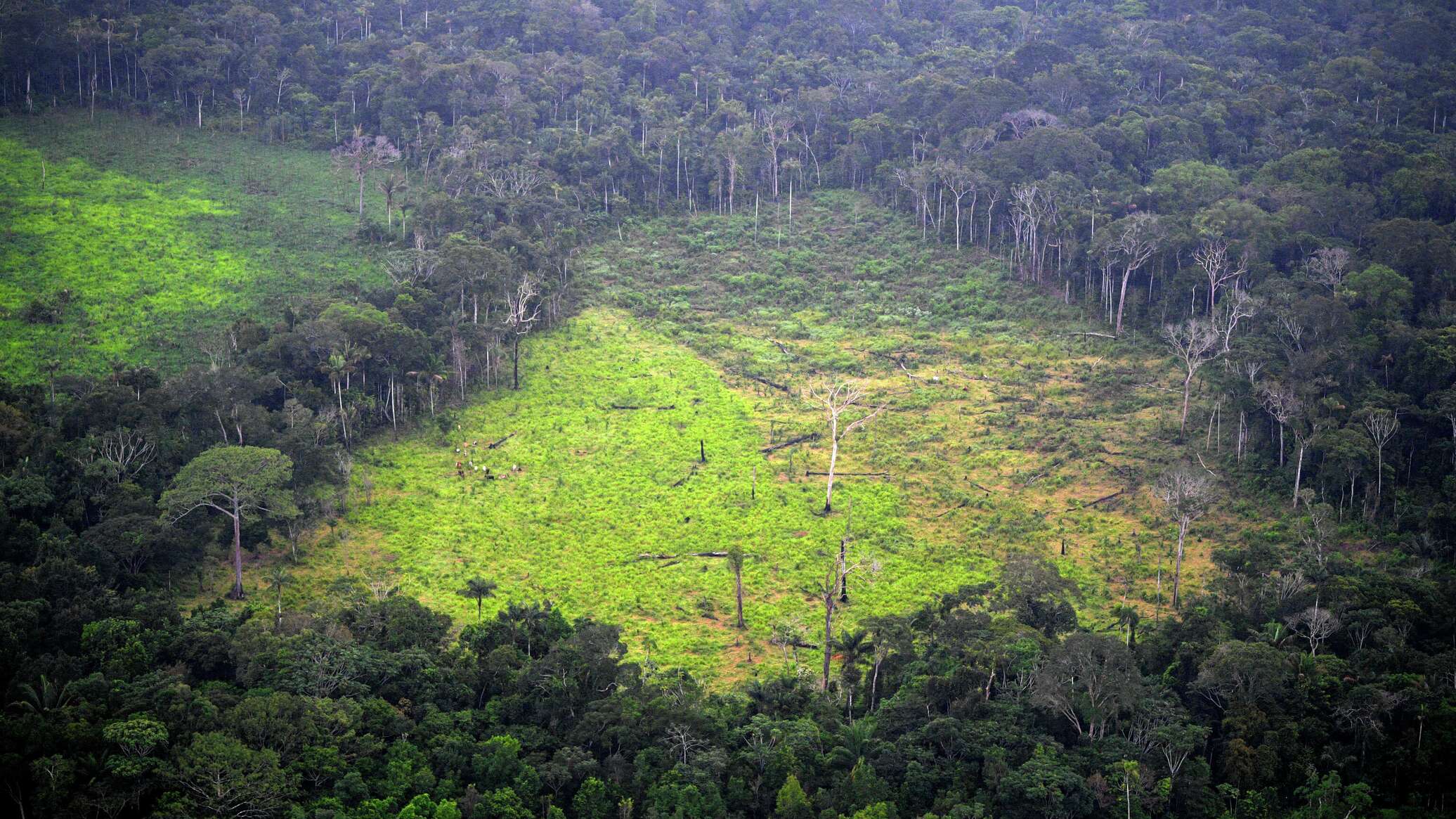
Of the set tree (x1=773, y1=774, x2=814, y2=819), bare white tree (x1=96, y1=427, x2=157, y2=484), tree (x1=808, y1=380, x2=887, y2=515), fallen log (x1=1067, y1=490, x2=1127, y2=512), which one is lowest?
tree (x1=773, y1=774, x2=814, y2=819)

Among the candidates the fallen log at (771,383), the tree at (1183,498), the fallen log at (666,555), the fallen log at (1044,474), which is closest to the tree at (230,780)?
the fallen log at (666,555)

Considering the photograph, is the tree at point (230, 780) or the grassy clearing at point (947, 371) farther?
the grassy clearing at point (947, 371)

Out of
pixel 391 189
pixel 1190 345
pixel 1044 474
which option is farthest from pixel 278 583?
pixel 1190 345

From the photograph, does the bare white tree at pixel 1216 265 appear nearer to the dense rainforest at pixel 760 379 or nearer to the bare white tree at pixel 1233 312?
the dense rainforest at pixel 760 379

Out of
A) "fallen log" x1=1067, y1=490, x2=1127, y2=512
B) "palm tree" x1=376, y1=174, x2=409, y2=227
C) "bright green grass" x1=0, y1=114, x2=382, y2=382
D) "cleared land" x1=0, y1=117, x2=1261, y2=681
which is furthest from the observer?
"palm tree" x1=376, y1=174, x2=409, y2=227

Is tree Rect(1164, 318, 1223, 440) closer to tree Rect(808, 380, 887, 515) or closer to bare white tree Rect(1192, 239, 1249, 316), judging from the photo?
bare white tree Rect(1192, 239, 1249, 316)

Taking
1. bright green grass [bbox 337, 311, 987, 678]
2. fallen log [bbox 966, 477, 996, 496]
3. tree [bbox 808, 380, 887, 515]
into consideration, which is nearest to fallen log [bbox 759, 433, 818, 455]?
bright green grass [bbox 337, 311, 987, 678]
